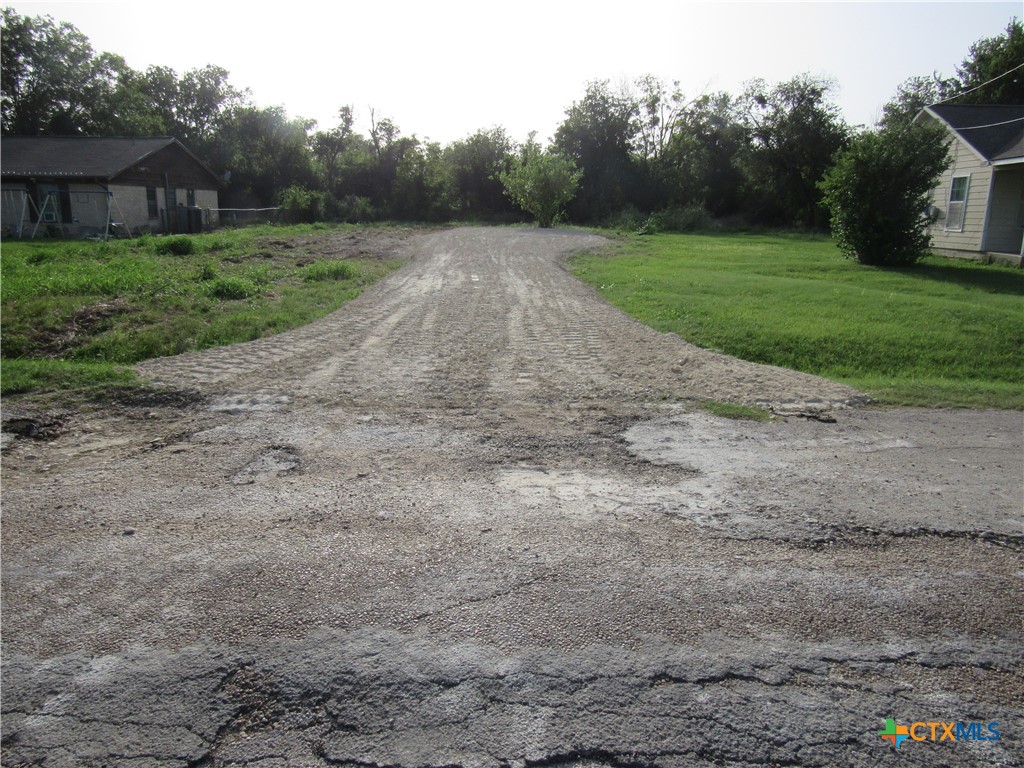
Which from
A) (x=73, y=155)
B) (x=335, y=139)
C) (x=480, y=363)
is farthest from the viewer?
(x=335, y=139)

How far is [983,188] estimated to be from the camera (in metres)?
21.1

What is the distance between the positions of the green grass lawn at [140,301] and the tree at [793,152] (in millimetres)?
29612

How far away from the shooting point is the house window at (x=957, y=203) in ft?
72.5

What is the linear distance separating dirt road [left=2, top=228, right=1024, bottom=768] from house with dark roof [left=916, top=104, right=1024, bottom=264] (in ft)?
58.8

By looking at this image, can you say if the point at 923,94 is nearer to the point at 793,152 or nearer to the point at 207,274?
the point at 793,152

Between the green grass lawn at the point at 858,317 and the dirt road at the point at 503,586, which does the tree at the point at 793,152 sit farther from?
the dirt road at the point at 503,586

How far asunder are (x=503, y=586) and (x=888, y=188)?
18656mm

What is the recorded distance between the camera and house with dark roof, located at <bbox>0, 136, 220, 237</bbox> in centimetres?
2842

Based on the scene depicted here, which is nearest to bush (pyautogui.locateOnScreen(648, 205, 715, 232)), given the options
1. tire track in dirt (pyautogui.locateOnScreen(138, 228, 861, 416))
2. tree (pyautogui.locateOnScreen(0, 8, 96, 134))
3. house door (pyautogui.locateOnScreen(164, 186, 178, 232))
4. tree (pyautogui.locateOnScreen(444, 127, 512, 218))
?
tree (pyautogui.locateOnScreen(444, 127, 512, 218))

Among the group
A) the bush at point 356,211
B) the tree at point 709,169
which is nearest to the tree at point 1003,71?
the tree at point 709,169

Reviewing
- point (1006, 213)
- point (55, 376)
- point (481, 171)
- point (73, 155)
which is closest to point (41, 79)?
point (73, 155)

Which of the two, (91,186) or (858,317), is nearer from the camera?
(858,317)

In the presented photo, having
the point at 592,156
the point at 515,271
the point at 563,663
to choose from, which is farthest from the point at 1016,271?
the point at 592,156

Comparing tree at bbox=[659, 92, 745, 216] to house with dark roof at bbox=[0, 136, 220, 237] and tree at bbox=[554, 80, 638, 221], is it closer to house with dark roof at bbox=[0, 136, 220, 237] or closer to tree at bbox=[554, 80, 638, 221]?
tree at bbox=[554, 80, 638, 221]
